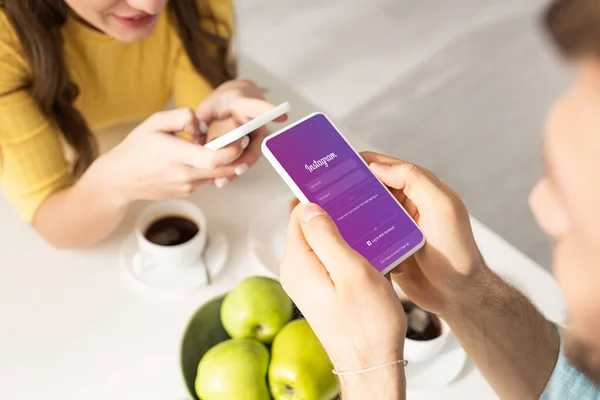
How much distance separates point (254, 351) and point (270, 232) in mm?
264

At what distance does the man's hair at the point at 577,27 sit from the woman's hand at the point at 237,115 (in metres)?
0.42

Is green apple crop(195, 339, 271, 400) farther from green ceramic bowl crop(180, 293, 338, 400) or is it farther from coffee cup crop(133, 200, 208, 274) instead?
coffee cup crop(133, 200, 208, 274)

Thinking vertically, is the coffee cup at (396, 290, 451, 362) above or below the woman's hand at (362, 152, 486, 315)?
below

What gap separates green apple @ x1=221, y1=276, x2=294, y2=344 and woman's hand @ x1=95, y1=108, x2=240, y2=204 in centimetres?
17

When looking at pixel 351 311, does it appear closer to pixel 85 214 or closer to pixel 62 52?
pixel 85 214

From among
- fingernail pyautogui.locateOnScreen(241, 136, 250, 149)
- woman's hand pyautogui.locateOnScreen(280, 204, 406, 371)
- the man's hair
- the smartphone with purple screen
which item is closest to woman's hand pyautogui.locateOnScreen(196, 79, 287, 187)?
fingernail pyautogui.locateOnScreen(241, 136, 250, 149)

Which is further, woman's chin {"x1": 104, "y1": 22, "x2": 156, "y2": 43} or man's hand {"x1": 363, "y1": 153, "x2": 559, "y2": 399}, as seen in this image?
woman's chin {"x1": 104, "y1": 22, "x2": 156, "y2": 43}

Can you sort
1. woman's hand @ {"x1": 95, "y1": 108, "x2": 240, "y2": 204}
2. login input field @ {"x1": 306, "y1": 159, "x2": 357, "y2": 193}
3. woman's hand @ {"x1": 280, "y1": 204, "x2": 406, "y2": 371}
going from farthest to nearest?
woman's hand @ {"x1": 95, "y1": 108, "x2": 240, "y2": 204}
login input field @ {"x1": 306, "y1": 159, "x2": 357, "y2": 193}
woman's hand @ {"x1": 280, "y1": 204, "x2": 406, "y2": 371}

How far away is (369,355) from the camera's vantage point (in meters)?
0.55

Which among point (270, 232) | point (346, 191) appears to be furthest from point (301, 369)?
point (270, 232)

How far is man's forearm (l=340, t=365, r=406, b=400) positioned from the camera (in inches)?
21.7

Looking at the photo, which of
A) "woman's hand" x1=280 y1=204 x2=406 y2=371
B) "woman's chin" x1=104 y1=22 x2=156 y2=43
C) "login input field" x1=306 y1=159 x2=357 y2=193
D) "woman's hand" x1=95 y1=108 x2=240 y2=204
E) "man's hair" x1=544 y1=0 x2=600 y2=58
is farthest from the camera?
"woman's chin" x1=104 y1=22 x2=156 y2=43

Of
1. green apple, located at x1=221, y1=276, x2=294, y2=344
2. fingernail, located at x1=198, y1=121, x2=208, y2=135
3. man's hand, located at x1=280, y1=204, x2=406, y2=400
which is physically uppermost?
man's hand, located at x1=280, y1=204, x2=406, y2=400

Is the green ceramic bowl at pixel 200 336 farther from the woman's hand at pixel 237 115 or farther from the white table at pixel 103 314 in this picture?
the woman's hand at pixel 237 115
